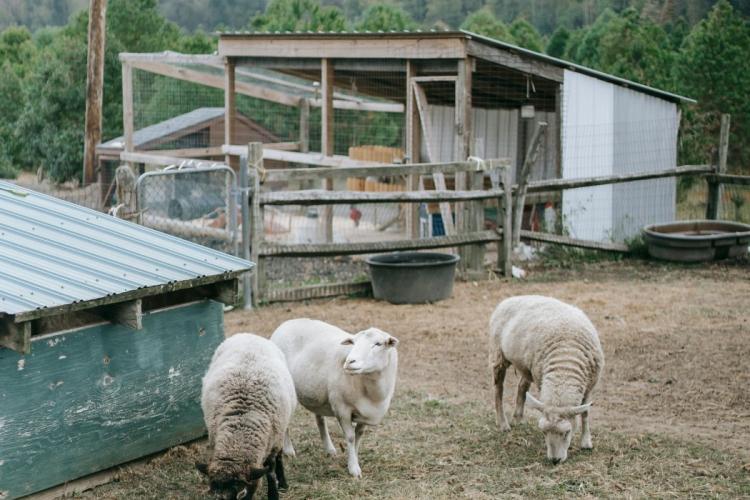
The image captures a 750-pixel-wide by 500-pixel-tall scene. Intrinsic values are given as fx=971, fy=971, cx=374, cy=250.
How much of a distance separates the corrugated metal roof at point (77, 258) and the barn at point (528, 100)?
7.07 metres

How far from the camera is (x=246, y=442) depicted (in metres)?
5.14

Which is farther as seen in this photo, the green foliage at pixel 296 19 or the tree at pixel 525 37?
the green foliage at pixel 296 19

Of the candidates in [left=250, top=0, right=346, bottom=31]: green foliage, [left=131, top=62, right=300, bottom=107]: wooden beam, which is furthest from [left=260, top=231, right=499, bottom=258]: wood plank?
[left=250, top=0, right=346, bottom=31]: green foliage

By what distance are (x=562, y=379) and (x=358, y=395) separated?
130 centimetres

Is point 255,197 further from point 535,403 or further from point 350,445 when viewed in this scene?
point 535,403

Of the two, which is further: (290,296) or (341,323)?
(290,296)

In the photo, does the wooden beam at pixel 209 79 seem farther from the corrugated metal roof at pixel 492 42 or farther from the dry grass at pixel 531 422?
the dry grass at pixel 531 422

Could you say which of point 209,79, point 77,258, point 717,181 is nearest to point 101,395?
point 77,258

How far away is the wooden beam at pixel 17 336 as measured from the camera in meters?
4.95

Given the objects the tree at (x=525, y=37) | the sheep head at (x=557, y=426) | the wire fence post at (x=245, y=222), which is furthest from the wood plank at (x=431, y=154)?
the tree at (x=525, y=37)

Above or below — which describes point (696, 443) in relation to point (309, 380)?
below

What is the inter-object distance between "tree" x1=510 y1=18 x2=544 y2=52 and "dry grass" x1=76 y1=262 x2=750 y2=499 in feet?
78.3

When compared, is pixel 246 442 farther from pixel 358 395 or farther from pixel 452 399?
pixel 452 399

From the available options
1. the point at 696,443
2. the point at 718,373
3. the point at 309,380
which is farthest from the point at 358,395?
the point at 718,373
